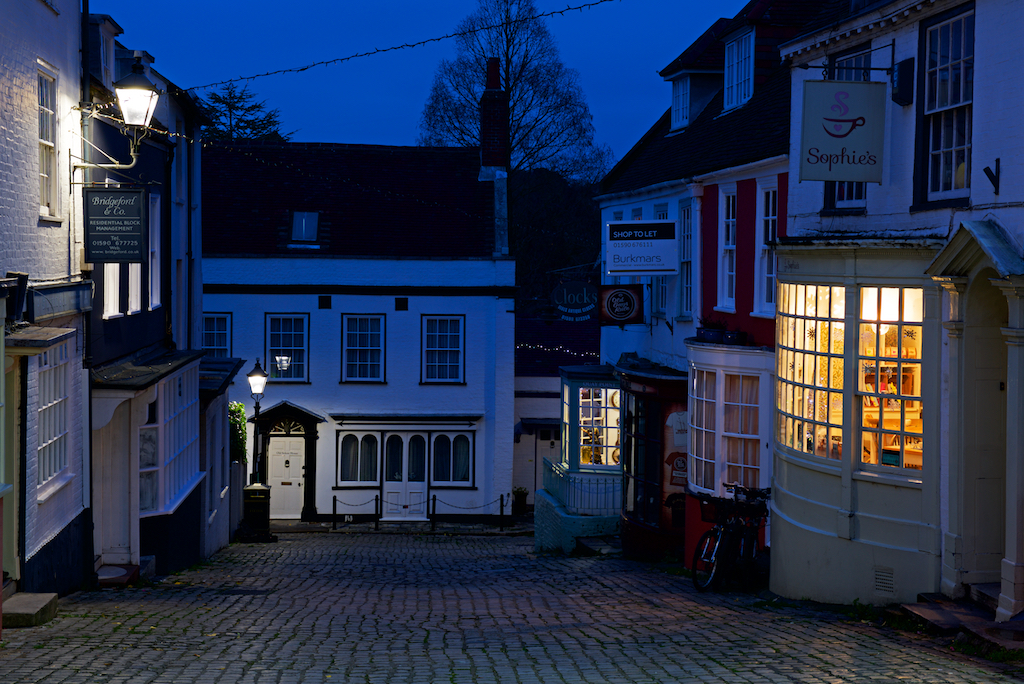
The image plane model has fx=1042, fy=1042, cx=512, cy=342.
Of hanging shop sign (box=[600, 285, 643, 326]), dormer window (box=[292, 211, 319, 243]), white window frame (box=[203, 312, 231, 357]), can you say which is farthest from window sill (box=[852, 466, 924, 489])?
dormer window (box=[292, 211, 319, 243])

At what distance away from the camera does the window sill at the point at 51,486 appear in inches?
419

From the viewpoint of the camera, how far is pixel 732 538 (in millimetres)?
12695

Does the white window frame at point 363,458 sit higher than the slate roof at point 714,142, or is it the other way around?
the slate roof at point 714,142

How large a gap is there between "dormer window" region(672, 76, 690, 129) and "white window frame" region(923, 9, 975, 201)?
1109cm

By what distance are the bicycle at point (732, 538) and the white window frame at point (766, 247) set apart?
2.84 meters

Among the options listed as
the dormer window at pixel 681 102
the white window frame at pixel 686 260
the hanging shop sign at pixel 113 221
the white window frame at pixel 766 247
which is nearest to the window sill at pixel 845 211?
the white window frame at pixel 766 247

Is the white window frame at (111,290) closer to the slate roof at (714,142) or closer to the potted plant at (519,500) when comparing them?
the slate roof at (714,142)

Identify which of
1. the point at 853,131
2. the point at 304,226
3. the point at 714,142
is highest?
the point at 714,142

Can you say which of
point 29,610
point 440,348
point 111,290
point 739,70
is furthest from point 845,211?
point 440,348

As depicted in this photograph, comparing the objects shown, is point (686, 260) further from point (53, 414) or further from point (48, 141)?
point (53, 414)

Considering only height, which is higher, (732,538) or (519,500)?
(732,538)

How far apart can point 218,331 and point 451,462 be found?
718 centimetres

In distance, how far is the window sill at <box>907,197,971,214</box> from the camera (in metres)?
9.68

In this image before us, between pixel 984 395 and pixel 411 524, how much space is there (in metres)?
20.0
